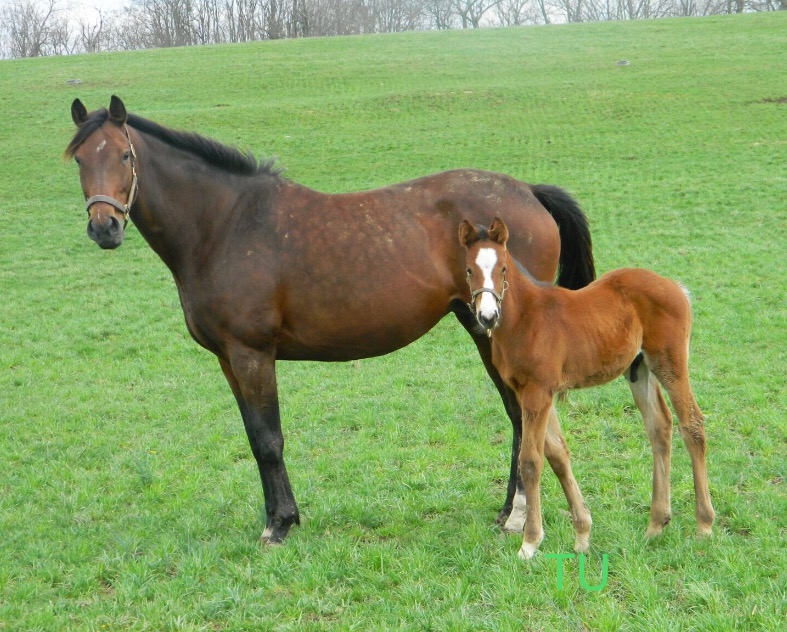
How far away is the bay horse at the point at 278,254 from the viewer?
5.24m

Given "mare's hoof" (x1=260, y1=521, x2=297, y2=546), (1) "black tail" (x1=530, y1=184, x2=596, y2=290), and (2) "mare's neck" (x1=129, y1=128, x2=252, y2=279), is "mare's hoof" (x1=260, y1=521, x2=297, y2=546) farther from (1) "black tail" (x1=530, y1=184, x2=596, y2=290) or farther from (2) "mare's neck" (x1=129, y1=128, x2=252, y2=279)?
(1) "black tail" (x1=530, y1=184, x2=596, y2=290)

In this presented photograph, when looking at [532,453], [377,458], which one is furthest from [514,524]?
[377,458]

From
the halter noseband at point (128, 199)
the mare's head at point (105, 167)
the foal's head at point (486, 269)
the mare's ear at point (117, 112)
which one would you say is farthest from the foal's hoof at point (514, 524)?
the mare's ear at point (117, 112)

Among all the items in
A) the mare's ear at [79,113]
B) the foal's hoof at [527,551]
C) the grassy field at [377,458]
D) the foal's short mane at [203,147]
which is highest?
the mare's ear at [79,113]

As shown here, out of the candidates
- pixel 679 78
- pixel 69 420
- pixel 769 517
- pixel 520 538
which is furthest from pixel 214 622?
pixel 679 78

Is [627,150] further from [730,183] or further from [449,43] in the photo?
[449,43]

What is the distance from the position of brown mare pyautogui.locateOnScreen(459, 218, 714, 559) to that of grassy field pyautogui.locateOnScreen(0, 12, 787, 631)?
0.29 meters

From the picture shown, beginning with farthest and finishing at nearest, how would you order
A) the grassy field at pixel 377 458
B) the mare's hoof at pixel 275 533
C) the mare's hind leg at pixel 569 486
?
the mare's hoof at pixel 275 533
the mare's hind leg at pixel 569 486
the grassy field at pixel 377 458

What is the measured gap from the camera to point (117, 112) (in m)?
5.12

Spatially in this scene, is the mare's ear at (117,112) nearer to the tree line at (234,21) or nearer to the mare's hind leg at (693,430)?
the mare's hind leg at (693,430)

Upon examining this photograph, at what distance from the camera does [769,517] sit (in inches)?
195

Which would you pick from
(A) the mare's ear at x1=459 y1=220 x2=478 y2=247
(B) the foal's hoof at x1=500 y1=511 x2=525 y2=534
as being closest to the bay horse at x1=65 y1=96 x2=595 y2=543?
(B) the foal's hoof at x1=500 y1=511 x2=525 y2=534

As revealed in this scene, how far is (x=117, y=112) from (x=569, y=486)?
3866mm

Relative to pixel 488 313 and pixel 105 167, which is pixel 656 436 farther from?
pixel 105 167
